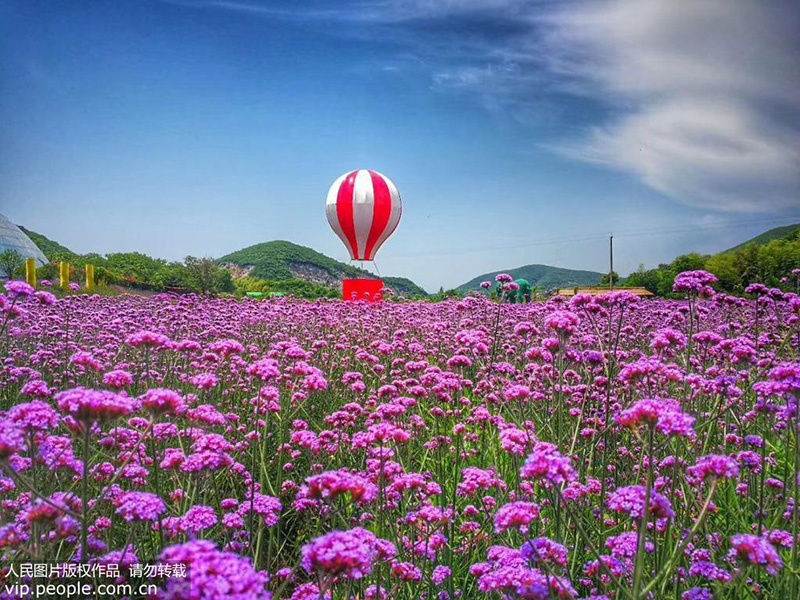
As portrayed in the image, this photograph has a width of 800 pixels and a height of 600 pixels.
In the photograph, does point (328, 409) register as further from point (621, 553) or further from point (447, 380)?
point (621, 553)

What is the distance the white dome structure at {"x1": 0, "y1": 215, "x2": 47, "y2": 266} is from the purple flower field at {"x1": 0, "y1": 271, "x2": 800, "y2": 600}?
71.6m

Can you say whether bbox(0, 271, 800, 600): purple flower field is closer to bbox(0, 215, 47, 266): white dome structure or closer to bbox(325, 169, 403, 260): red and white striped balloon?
bbox(325, 169, 403, 260): red and white striped balloon

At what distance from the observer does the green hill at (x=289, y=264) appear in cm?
15138

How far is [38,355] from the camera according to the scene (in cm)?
657

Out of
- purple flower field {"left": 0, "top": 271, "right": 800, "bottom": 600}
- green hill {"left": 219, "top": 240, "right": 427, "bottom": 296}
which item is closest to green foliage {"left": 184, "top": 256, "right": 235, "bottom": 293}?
purple flower field {"left": 0, "top": 271, "right": 800, "bottom": 600}

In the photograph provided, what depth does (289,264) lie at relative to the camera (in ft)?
521

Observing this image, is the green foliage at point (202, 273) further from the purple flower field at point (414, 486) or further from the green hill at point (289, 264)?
the green hill at point (289, 264)

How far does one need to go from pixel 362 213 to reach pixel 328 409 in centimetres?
2251

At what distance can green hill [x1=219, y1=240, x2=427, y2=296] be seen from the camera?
151m

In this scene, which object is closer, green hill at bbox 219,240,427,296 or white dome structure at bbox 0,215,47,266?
white dome structure at bbox 0,215,47,266

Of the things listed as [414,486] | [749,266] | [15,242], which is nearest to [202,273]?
[15,242]

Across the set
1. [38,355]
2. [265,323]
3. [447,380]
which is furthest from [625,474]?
[265,323]

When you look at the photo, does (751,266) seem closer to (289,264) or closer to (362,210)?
(362,210)

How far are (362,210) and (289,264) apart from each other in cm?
13489
